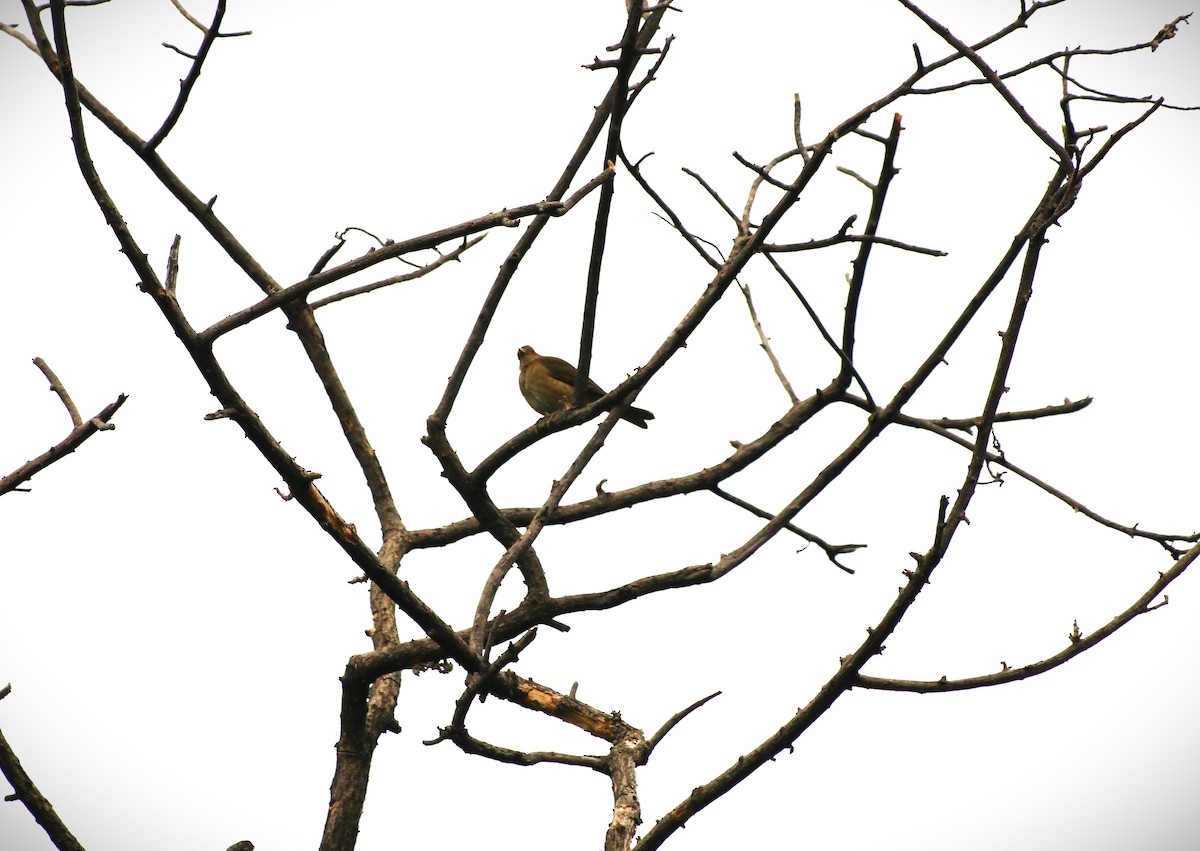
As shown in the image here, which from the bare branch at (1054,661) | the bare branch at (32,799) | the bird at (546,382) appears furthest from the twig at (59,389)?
the bird at (546,382)

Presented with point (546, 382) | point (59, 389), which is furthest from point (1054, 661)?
point (546, 382)

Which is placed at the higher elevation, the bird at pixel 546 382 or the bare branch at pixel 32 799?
the bird at pixel 546 382

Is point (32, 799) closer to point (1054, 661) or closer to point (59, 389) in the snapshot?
point (59, 389)

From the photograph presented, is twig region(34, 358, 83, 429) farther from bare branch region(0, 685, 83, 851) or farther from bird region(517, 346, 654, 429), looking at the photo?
bird region(517, 346, 654, 429)

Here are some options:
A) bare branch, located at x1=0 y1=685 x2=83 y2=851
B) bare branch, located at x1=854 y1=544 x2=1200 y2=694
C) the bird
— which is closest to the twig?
bare branch, located at x1=0 y1=685 x2=83 y2=851

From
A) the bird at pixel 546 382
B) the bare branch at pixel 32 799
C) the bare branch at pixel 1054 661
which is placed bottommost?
the bare branch at pixel 32 799

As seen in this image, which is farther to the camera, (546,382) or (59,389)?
(546,382)

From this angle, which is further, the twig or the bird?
the bird

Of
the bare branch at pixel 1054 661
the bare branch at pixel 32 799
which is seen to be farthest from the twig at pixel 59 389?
the bare branch at pixel 1054 661

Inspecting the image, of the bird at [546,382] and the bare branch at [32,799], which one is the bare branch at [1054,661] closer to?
the bare branch at [32,799]

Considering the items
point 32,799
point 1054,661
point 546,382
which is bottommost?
point 32,799

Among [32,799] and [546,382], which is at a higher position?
[546,382]

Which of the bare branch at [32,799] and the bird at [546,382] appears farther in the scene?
the bird at [546,382]

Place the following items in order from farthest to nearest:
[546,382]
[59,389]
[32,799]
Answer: [546,382] < [32,799] < [59,389]
